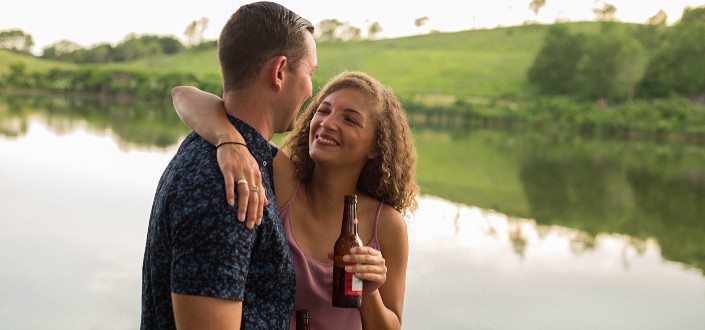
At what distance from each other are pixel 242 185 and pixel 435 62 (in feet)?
258

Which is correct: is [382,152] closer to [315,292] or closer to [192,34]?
[315,292]

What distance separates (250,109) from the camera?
6.88 ft

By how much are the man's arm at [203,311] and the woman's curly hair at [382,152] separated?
3.47ft

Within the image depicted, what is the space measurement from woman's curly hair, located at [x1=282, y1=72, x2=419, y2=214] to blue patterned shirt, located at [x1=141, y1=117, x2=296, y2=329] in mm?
839

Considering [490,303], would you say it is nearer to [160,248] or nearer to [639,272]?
[639,272]

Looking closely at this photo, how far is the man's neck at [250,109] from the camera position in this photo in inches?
81.7

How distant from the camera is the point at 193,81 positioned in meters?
62.8

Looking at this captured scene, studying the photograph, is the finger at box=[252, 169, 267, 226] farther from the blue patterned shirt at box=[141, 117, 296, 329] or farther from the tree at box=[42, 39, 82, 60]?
the tree at box=[42, 39, 82, 60]

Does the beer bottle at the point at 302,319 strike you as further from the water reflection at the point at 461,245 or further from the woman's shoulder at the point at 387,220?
the water reflection at the point at 461,245

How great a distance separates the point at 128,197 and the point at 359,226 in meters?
11.1

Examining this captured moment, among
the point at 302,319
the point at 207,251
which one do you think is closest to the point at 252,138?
the point at 207,251

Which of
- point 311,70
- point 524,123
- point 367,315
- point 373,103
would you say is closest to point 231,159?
point 311,70

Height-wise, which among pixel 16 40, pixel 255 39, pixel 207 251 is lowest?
pixel 207 251

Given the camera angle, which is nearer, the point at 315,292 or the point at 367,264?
the point at 367,264
